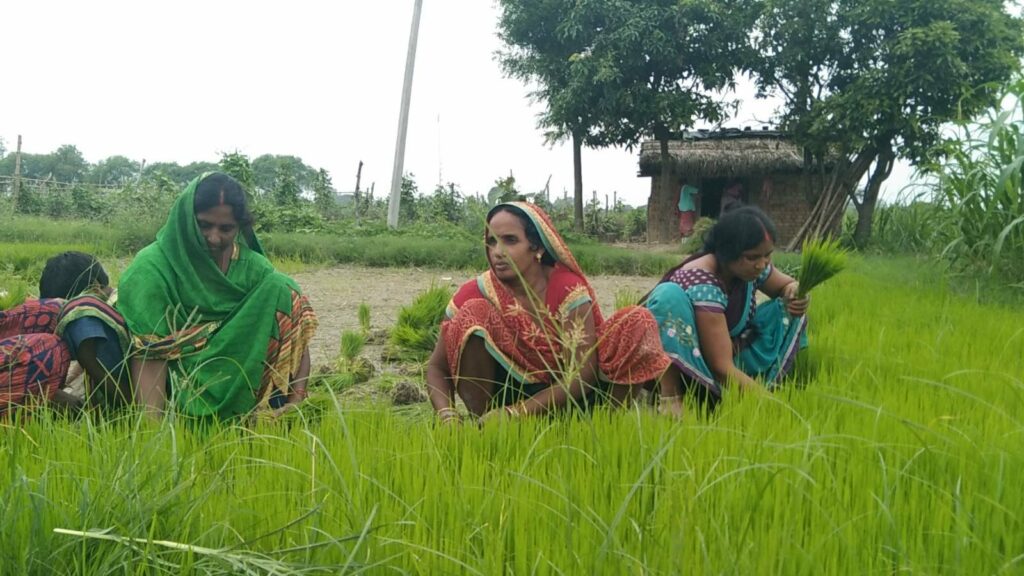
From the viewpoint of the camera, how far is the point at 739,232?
3.04 meters

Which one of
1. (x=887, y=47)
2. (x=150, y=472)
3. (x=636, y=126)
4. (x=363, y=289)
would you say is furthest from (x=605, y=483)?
(x=636, y=126)

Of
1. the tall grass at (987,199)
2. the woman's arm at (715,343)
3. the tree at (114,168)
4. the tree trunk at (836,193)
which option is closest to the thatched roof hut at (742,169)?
the tree trunk at (836,193)

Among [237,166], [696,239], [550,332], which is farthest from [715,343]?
[237,166]

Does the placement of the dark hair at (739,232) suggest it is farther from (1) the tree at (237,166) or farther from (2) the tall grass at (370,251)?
(1) the tree at (237,166)

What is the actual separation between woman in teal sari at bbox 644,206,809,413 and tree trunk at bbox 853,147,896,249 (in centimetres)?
1301

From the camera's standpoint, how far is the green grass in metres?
1.34

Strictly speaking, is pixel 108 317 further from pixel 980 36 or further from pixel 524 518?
pixel 980 36

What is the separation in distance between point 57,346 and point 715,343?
233 cm

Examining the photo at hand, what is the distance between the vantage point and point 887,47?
14.1 m

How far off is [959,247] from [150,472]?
211 inches

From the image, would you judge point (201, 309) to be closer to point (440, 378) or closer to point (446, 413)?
point (440, 378)

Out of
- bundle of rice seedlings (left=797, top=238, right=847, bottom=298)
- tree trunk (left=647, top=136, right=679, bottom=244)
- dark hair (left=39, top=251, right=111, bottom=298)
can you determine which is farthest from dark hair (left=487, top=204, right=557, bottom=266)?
tree trunk (left=647, top=136, right=679, bottom=244)

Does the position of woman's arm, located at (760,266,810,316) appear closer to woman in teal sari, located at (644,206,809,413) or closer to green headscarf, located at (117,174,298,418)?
woman in teal sari, located at (644,206,809,413)

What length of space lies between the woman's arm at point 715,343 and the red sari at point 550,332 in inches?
11.0
